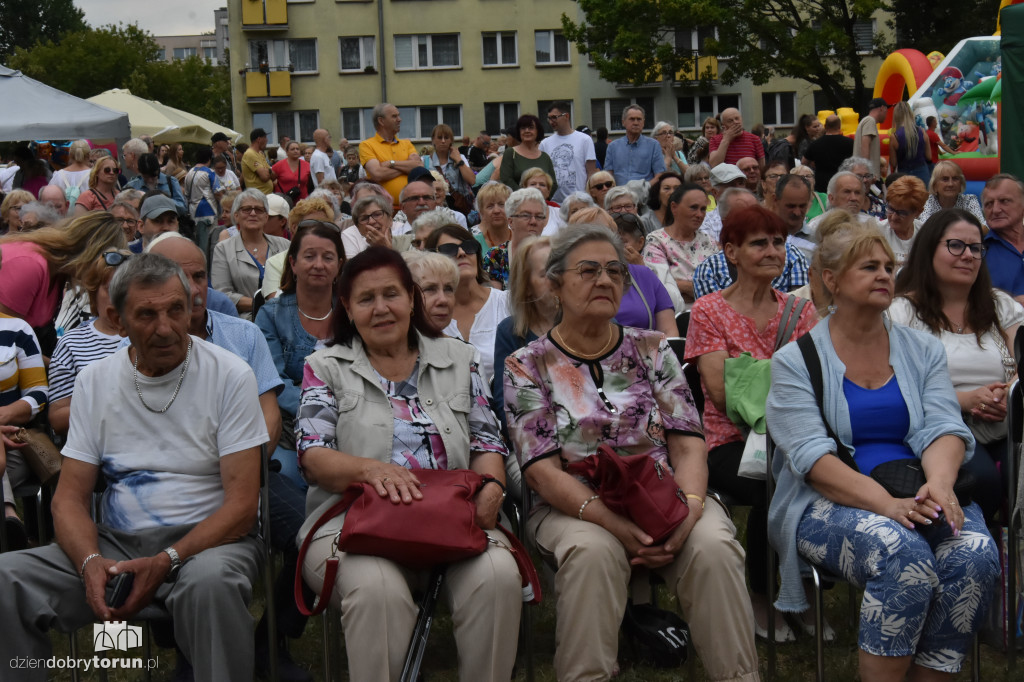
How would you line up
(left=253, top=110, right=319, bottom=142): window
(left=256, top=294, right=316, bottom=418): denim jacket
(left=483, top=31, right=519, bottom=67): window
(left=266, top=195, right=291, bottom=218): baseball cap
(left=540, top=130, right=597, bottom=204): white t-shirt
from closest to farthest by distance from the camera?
(left=256, top=294, right=316, bottom=418): denim jacket → (left=266, top=195, right=291, bottom=218): baseball cap → (left=540, top=130, right=597, bottom=204): white t-shirt → (left=483, top=31, right=519, bottom=67): window → (left=253, top=110, right=319, bottom=142): window

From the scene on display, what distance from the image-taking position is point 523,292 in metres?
4.94

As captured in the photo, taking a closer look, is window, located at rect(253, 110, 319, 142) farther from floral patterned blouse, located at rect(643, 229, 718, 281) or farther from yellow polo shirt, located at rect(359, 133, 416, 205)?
floral patterned blouse, located at rect(643, 229, 718, 281)

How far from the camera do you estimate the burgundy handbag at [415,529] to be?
140 inches

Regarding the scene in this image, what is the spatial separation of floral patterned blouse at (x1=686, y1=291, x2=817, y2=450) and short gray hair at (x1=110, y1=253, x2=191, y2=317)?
214 centimetres

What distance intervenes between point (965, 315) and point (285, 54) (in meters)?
44.9

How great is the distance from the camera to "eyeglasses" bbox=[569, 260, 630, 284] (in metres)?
4.13

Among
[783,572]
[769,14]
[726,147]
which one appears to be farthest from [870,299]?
[769,14]

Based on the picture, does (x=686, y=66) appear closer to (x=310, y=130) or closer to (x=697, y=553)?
(x=310, y=130)

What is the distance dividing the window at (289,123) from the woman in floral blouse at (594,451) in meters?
44.3

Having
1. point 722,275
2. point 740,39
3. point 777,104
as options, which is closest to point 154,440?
point 722,275

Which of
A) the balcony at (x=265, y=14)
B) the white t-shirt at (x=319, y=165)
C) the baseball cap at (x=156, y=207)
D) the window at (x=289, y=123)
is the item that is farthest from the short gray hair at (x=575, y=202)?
the balcony at (x=265, y=14)

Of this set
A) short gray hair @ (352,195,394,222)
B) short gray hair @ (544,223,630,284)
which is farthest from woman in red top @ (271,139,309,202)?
short gray hair @ (544,223,630,284)

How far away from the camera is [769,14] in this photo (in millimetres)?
36562

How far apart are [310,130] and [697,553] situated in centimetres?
4542
